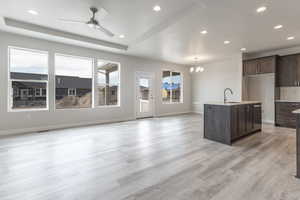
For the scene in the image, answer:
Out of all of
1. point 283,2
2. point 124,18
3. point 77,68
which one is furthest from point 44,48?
point 283,2

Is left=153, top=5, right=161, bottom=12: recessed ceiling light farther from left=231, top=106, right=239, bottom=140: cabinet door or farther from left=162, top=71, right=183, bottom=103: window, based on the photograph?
left=162, top=71, right=183, bottom=103: window

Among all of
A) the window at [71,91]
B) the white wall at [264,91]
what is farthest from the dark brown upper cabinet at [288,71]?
the window at [71,91]

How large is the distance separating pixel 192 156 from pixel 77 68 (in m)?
4.92

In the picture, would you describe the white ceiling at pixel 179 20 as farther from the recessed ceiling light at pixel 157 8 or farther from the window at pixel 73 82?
the window at pixel 73 82

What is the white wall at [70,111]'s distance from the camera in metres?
4.38

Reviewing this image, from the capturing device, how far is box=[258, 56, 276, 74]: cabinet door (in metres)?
5.46

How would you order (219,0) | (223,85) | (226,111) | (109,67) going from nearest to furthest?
(219,0), (226,111), (109,67), (223,85)

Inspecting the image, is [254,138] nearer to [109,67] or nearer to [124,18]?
[124,18]

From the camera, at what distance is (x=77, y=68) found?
566 cm

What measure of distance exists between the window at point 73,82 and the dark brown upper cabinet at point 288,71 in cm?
690

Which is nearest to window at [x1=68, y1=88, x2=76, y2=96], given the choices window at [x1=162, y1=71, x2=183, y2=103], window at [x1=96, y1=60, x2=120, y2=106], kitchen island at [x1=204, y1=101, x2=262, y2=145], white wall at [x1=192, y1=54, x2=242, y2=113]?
window at [x1=96, y1=60, x2=120, y2=106]

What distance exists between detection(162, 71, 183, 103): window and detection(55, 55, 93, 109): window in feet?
12.6

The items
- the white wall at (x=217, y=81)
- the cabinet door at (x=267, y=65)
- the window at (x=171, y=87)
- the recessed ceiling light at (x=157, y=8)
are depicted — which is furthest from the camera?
the window at (x=171, y=87)

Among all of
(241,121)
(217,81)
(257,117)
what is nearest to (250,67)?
(217,81)
